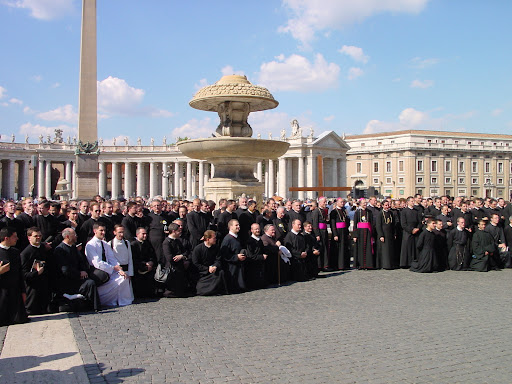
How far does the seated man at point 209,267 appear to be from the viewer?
933 cm

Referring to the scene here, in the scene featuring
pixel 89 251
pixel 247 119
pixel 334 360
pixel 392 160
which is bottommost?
pixel 334 360

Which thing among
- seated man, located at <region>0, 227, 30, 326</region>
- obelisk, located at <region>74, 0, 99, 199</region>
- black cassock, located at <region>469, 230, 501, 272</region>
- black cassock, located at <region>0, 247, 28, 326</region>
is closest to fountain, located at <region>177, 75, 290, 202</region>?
black cassock, located at <region>469, 230, 501, 272</region>

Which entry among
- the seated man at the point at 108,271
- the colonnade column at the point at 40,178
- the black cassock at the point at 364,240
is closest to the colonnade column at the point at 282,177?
the colonnade column at the point at 40,178

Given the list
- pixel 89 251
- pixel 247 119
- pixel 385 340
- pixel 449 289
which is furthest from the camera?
pixel 247 119

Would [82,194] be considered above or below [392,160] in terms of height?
below

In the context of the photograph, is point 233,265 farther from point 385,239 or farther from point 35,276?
point 385,239

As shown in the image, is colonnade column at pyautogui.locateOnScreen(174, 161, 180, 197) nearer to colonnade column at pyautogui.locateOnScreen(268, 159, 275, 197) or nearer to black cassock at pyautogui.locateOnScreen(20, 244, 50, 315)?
colonnade column at pyautogui.locateOnScreen(268, 159, 275, 197)

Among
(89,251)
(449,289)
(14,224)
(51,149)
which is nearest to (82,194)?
(14,224)

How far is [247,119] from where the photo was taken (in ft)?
47.4

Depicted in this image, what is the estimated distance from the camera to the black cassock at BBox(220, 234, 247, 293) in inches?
380

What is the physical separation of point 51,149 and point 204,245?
Answer: 75390 millimetres

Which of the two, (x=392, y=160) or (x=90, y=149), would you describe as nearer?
(x=90, y=149)

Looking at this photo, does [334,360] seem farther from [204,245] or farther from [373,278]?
[373,278]

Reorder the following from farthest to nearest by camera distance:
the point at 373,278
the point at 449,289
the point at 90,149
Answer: the point at 90,149 < the point at 373,278 < the point at 449,289
